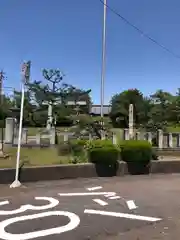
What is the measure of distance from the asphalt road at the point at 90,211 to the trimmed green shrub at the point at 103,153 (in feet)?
4.14

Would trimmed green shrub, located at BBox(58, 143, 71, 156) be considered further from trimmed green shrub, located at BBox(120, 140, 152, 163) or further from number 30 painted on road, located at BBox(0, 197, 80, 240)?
number 30 painted on road, located at BBox(0, 197, 80, 240)

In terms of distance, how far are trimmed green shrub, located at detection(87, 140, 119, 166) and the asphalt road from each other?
1263 millimetres

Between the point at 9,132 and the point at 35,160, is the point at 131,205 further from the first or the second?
the point at 9,132

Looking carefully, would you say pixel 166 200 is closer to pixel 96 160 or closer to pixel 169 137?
pixel 96 160

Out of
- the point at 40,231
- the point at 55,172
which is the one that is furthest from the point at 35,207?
the point at 55,172

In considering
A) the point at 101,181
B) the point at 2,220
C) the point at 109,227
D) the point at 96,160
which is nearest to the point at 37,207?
the point at 2,220

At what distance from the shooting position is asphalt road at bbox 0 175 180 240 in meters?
5.68

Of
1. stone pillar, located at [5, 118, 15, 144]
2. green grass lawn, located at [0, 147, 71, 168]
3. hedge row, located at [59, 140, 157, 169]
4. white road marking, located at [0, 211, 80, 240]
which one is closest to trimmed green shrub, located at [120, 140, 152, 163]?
hedge row, located at [59, 140, 157, 169]

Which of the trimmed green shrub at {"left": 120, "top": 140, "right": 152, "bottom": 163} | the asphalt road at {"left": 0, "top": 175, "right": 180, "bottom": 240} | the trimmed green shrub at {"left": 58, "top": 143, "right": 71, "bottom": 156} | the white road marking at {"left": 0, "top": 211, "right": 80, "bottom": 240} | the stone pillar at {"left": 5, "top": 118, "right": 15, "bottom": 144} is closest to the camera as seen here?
the white road marking at {"left": 0, "top": 211, "right": 80, "bottom": 240}

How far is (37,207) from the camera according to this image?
725 centimetres

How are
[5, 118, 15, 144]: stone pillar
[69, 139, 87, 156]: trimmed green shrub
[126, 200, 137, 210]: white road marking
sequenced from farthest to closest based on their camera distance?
[5, 118, 15, 144]: stone pillar, [69, 139, 87, 156]: trimmed green shrub, [126, 200, 137, 210]: white road marking

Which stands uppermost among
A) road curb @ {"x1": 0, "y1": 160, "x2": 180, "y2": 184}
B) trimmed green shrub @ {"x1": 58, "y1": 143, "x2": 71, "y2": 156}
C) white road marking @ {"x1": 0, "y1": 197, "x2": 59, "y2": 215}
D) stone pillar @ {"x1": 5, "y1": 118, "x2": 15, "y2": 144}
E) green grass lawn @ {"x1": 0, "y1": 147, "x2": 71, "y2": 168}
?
stone pillar @ {"x1": 5, "y1": 118, "x2": 15, "y2": 144}

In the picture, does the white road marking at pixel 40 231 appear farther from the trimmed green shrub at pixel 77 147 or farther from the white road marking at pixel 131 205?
the trimmed green shrub at pixel 77 147

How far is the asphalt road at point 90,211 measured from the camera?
18.6 feet
